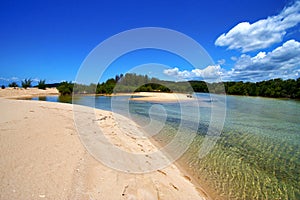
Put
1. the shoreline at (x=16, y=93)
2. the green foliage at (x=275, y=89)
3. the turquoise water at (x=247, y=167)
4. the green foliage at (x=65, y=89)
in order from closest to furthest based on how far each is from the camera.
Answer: the turquoise water at (x=247, y=167) → the shoreline at (x=16, y=93) → the green foliage at (x=65, y=89) → the green foliage at (x=275, y=89)

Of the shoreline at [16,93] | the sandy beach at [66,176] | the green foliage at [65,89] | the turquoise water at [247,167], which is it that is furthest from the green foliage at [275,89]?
the shoreline at [16,93]

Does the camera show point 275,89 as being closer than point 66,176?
No

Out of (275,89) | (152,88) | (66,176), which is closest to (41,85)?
(152,88)

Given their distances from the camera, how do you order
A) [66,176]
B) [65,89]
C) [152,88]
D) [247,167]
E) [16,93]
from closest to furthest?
1. [66,176]
2. [247,167]
3. [16,93]
4. [65,89]
5. [152,88]

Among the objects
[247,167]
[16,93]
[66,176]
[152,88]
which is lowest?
[247,167]

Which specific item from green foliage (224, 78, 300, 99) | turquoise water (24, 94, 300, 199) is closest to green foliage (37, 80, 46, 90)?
turquoise water (24, 94, 300, 199)

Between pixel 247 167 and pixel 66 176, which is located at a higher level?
pixel 66 176

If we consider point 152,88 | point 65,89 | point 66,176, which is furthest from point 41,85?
point 66,176

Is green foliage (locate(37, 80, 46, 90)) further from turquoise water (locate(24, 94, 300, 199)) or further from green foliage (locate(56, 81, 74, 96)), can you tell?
turquoise water (locate(24, 94, 300, 199))

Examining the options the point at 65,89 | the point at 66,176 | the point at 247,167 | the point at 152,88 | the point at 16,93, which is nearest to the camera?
the point at 66,176

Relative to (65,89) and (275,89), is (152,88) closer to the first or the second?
(65,89)

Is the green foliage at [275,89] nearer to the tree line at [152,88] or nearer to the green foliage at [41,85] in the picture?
the tree line at [152,88]

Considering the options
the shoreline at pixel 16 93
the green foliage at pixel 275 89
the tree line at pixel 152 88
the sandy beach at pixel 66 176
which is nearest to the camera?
the sandy beach at pixel 66 176

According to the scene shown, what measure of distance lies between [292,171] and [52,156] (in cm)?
756
